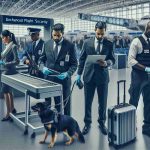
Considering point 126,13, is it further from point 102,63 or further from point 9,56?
point 102,63

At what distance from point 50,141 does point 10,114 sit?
111cm

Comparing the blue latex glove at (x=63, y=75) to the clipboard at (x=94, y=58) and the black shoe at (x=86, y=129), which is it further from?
the black shoe at (x=86, y=129)

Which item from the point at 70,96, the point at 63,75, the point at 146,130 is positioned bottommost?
the point at 146,130

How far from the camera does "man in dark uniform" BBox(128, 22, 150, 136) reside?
136 inches

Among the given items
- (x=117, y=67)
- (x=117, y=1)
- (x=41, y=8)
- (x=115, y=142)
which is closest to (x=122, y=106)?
(x=115, y=142)

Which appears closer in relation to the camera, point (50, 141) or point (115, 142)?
point (115, 142)

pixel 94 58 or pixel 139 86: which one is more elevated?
Answer: pixel 94 58

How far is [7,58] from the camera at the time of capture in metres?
4.28

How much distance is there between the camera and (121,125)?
323 centimetres

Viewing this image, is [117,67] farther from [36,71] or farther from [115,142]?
[115,142]

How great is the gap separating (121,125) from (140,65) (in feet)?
2.58

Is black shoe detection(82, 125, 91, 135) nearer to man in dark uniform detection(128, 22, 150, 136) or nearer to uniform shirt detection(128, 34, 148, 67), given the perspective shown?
man in dark uniform detection(128, 22, 150, 136)

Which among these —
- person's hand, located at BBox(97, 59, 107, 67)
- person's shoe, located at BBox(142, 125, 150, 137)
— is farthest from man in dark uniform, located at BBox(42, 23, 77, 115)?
person's shoe, located at BBox(142, 125, 150, 137)

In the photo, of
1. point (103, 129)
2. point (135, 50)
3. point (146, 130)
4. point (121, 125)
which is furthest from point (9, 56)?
point (146, 130)
